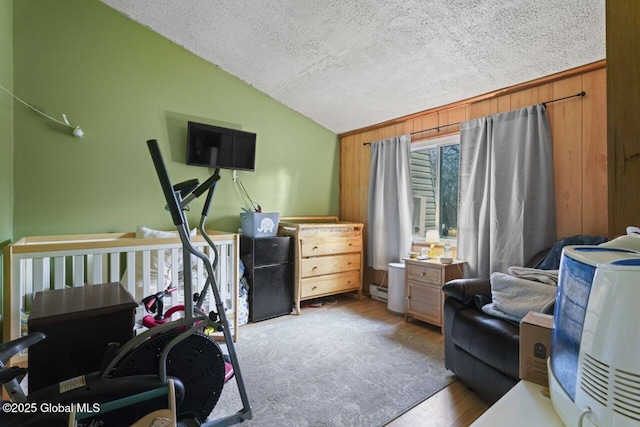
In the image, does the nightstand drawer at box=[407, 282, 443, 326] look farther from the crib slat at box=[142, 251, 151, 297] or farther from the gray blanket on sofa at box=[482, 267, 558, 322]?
the crib slat at box=[142, 251, 151, 297]

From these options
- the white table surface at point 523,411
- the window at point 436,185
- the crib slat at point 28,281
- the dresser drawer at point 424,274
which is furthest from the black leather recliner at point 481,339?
the crib slat at point 28,281

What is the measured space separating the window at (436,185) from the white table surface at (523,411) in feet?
8.64

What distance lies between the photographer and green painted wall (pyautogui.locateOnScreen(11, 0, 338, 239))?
2.37 m

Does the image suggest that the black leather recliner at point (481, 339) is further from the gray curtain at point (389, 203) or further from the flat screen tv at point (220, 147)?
the flat screen tv at point (220, 147)

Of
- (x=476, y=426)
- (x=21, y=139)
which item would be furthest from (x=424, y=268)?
(x=21, y=139)

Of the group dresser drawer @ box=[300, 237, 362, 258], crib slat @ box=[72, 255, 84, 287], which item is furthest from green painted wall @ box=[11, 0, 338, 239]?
dresser drawer @ box=[300, 237, 362, 258]

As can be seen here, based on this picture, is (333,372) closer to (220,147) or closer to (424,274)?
(424,274)

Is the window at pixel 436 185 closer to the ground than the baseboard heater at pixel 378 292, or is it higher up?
higher up

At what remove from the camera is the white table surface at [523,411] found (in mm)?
660

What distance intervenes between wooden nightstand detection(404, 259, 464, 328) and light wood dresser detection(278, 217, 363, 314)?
80 cm

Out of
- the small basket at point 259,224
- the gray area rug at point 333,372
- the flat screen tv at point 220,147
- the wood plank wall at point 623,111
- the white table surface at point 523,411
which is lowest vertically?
the gray area rug at point 333,372

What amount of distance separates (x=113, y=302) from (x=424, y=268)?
8.00 feet

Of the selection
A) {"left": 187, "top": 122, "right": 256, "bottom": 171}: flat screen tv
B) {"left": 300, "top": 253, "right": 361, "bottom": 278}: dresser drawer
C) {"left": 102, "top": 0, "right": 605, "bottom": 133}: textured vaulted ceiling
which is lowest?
{"left": 300, "top": 253, "right": 361, "bottom": 278}: dresser drawer

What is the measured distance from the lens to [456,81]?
2.66 meters
